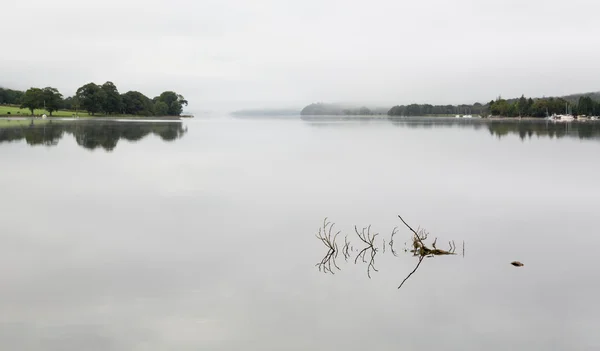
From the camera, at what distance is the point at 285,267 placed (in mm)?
12469

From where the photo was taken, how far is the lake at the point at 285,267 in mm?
8836

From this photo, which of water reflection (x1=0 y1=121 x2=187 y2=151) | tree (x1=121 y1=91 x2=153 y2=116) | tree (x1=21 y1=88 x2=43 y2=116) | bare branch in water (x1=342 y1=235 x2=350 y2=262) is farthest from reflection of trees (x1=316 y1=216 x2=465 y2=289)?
tree (x1=121 y1=91 x2=153 y2=116)

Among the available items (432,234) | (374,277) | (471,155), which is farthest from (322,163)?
(374,277)

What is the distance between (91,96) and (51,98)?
10.1 metres

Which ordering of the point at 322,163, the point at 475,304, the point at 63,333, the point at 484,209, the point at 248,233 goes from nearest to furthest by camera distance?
the point at 63,333, the point at 475,304, the point at 248,233, the point at 484,209, the point at 322,163

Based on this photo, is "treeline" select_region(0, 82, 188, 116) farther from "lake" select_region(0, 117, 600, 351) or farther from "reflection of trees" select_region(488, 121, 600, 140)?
"lake" select_region(0, 117, 600, 351)

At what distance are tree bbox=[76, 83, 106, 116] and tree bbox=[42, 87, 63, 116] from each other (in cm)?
523

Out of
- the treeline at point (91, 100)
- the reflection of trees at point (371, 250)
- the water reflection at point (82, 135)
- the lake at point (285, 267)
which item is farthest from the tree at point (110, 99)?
the reflection of trees at point (371, 250)

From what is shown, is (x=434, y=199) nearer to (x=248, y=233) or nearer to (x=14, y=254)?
(x=248, y=233)

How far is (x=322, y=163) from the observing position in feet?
119

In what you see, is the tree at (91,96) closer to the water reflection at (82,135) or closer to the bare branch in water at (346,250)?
the water reflection at (82,135)

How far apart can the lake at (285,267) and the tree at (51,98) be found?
122014 mm

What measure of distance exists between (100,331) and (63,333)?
58cm

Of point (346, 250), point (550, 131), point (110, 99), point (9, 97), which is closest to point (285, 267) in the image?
point (346, 250)
